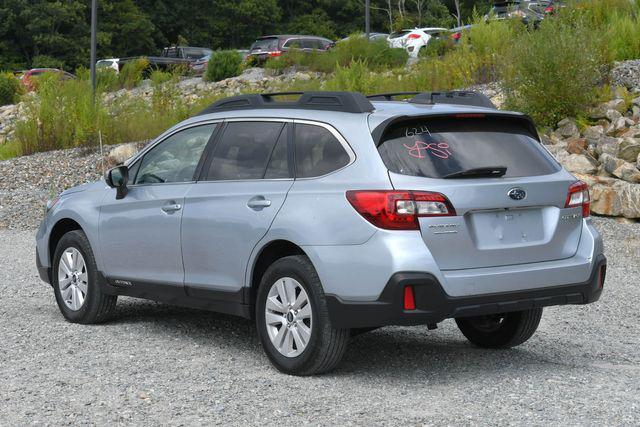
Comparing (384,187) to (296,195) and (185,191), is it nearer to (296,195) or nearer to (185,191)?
(296,195)

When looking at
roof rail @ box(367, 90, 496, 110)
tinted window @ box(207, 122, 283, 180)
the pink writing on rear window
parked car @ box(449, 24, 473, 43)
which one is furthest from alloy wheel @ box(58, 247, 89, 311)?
parked car @ box(449, 24, 473, 43)

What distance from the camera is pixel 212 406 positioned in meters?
5.60

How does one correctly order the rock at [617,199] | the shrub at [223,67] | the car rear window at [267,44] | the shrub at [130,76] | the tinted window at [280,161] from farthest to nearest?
the car rear window at [267,44], the shrub at [223,67], the shrub at [130,76], the rock at [617,199], the tinted window at [280,161]

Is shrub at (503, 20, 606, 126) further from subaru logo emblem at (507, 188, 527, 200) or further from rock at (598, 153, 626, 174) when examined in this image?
subaru logo emblem at (507, 188, 527, 200)

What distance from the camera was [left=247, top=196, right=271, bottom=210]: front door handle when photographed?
21.1 feet

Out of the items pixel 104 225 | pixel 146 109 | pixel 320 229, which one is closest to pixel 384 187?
pixel 320 229

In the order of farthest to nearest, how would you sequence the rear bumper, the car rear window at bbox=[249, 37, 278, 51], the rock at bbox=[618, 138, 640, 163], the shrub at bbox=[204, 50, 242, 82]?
1. the car rear window at bbox=[249, 37, 278, 51]
2. the shrub at bbox=[204, 50, 242, 82]
3. the rock at bbox=[618, 138, 640, 163]
4. the rear bumper

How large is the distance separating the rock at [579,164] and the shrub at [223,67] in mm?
21178

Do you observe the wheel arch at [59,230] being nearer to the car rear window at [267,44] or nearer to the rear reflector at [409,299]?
the rear reflector at [409,299]

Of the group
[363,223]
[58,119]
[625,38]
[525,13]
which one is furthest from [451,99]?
[525,13]

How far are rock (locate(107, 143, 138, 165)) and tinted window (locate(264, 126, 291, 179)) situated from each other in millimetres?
11885

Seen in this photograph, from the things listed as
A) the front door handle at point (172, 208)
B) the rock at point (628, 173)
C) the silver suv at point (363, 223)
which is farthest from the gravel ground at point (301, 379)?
the rock at point (628, 173)

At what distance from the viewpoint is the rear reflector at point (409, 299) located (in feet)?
18.7

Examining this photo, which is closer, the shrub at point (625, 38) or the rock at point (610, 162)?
the rock at point (610, 162)
